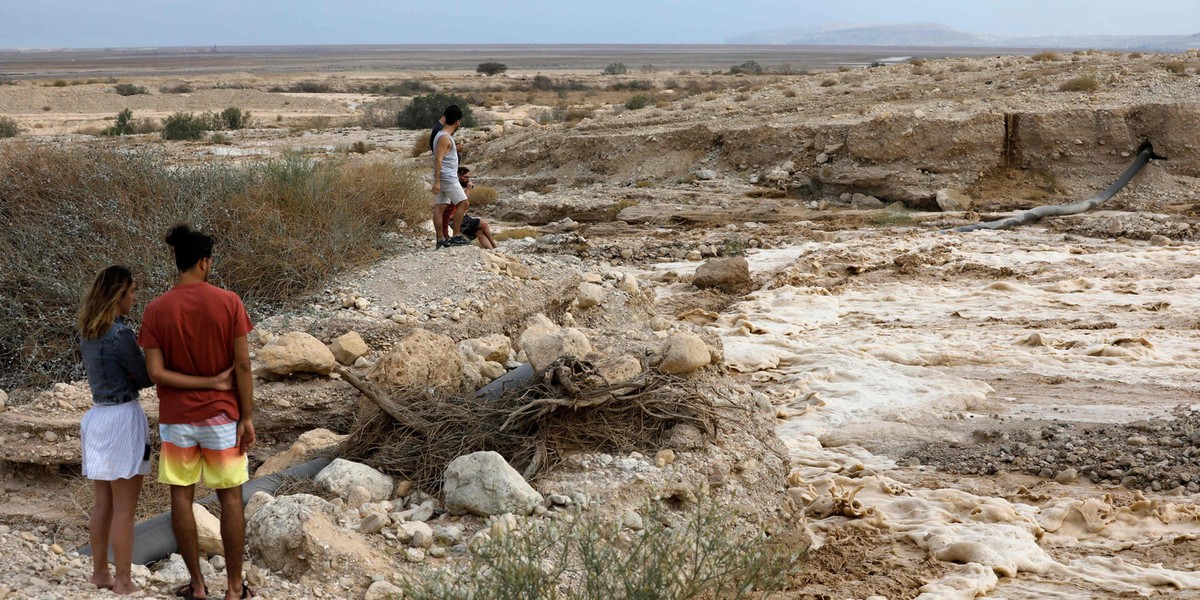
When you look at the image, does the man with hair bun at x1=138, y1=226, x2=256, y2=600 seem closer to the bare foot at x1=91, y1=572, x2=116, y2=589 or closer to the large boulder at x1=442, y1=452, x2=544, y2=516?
the bare foot at x1=91, y1=572, x2=116, y2=589

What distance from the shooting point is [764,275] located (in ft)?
32.8

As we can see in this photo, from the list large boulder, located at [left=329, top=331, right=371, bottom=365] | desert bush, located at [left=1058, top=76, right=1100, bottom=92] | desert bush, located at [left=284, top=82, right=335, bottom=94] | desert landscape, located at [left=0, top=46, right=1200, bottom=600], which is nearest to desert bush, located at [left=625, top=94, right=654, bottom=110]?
desert landscape, located at [left=0, top=46, right=1200, bottom=600]

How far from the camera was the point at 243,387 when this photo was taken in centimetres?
341

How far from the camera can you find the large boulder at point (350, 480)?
4348 mm

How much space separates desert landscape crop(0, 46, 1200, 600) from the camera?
4043 mm

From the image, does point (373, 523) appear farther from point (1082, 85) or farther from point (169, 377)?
point (1082, 85)

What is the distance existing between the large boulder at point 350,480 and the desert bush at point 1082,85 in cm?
1348

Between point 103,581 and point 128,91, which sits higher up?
point 128,91

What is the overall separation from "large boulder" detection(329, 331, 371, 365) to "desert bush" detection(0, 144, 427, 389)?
0.97 m

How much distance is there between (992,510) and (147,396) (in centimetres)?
421

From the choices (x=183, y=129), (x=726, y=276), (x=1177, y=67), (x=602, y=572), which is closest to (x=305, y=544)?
(x=602, y=572)

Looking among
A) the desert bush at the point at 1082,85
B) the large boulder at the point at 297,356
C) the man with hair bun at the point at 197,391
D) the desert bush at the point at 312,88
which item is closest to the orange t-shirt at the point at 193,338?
the man with hair bun at the point at 197,391

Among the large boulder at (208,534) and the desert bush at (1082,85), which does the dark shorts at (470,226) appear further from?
the desert bush at (1082,85)

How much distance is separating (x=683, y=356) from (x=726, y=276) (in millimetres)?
4625
